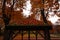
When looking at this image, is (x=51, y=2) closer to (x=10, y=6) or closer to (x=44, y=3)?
(x=44, y=3)

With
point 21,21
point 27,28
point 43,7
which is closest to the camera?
point 27,28

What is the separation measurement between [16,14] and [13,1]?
1.57 m

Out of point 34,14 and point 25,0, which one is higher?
point 25,0

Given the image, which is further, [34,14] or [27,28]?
[34,14]

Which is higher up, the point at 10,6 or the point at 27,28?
the point at 10,6

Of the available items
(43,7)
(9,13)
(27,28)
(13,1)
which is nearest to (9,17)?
(9,13)

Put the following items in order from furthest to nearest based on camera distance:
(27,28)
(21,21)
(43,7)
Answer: (21,21) → (43,7) → (27,28)

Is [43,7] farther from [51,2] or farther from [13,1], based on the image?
[13,1]

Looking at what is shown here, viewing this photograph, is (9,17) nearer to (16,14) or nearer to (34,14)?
(16,14)

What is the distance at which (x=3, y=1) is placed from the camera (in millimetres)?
19672

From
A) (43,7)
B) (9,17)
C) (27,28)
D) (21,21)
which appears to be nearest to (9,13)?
(9,17)

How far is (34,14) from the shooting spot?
64.3 feet

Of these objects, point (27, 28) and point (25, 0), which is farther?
point (25, 0)

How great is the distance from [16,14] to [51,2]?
339cm
